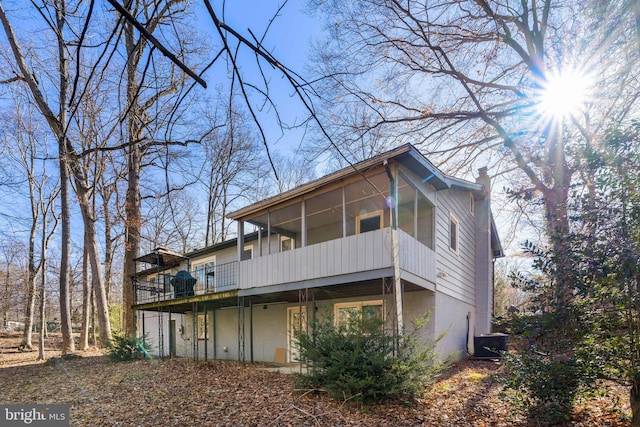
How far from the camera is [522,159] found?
11336 mm

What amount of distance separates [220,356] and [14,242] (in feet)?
69.1

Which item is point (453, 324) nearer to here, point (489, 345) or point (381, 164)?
point (489, 345)

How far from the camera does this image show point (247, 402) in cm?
655

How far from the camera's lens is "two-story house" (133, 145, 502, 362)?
8305 millimetres

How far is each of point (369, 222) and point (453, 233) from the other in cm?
294

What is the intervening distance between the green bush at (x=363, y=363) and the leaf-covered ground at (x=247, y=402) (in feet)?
0.78

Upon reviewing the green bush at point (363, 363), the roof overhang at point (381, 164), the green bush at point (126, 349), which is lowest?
the green bush at point (126, 349)

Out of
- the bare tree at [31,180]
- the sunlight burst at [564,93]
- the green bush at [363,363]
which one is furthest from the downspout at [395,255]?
the bare tree at [31,180]

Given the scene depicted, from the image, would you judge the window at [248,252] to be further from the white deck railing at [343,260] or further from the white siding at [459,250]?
the white siding at [459,250]

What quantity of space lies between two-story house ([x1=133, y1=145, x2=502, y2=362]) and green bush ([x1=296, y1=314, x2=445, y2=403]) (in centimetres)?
46

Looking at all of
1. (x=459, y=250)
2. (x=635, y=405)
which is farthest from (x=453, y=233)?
(x=635, y=405)

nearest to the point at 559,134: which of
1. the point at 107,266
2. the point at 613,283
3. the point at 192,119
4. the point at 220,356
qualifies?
the point at 613,283

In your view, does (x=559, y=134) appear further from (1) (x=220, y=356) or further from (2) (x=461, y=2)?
(1) (x=220, y=356)

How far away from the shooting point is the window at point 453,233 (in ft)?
37.9
